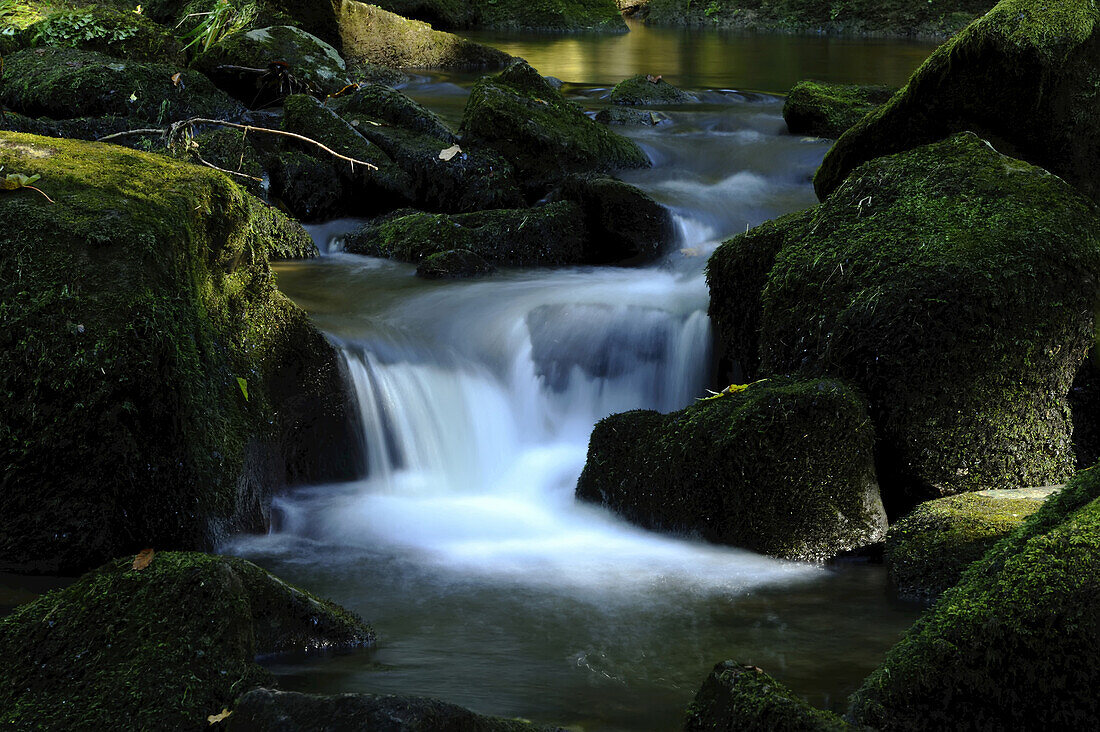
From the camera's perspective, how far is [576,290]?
695cm

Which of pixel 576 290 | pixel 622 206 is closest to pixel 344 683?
pixel 576 290

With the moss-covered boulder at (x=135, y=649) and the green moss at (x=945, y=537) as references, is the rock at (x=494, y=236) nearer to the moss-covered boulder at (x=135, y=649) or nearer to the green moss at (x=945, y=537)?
the green moss at (x=945, y=537)

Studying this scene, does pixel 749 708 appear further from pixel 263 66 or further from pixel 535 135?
pixel 263 66

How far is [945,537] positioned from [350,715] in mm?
2636

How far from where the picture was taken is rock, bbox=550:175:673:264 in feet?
26.7

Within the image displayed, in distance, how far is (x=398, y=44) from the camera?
18344 mm

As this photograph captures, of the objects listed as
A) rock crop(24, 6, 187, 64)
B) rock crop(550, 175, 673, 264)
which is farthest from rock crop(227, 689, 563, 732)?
rock crop(24, 6, 187, 64)

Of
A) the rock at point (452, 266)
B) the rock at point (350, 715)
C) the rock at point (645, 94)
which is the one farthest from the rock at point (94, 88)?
the rock at point (350, 715)

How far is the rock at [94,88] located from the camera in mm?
9570

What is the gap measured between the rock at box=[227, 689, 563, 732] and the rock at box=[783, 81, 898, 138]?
34.4 feet

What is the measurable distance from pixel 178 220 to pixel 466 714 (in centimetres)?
285

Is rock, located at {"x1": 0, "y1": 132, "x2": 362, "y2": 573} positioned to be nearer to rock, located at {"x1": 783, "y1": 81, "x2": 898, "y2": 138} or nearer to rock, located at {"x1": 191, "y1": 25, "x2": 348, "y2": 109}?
rock, located at {"x1": 191, "y1": 25, "x2": 348, "y2": 109}

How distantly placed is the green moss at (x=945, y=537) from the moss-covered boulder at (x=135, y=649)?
2.52 meters

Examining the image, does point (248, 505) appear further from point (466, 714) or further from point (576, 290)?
point (576, 290)
